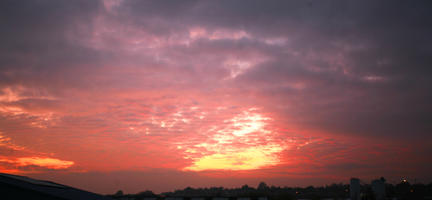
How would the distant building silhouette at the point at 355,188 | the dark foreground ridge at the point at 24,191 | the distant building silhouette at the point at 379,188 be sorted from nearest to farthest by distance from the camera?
the dark foreground ridge at the point at 24,191
the distant building silhouette at the point at 355,188
the distant building silhouette at the point at 379,188

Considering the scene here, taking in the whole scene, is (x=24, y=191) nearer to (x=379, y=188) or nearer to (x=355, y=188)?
(x=355, y=188)

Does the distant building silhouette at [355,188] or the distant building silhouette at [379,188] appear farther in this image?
the distant building silhouette at [379,188]

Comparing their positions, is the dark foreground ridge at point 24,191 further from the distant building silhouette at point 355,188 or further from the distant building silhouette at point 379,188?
the distant building silhouette at point 379,188

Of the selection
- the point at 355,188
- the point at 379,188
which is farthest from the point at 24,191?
the point at 379,188

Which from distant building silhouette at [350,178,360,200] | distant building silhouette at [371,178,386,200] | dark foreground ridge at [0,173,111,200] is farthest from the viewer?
distant building silhouette at [371,178,386,200]

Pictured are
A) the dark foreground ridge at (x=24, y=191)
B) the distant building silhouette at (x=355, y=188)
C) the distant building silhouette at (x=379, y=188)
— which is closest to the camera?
the dark foreground ridge at (x=24, y=191)

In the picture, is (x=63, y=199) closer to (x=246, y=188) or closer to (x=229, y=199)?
(x=229, y=199)

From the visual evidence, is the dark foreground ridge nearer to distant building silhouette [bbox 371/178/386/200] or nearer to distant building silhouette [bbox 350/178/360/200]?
distant building silhouette [bbox 350/178/360/200]

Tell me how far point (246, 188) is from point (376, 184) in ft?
119

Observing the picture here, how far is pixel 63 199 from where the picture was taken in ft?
27.5

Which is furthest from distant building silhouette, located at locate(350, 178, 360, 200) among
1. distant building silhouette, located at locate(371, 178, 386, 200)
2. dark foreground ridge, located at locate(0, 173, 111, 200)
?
dark foreground ridge, located at locate(0, 173, 111, 200)

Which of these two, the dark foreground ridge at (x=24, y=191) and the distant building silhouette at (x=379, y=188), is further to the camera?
the distant building silhouette at (x=379, y=188)

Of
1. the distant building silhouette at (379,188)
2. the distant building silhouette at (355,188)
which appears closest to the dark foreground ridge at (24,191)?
the distant building silhouette at (355,188)

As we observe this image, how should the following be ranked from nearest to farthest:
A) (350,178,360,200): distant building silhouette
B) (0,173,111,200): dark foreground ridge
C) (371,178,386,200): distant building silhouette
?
(0,173,111,200): dark foreground ridge → (350,178,360,200): distant building silhouette → (371,178,386,200): distant building silhouette
